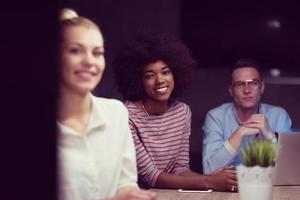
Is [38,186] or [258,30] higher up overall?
[258,30]

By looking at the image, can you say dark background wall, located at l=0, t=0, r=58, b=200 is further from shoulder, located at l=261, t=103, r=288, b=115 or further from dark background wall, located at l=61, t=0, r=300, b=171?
dark background wall, located at l=61, t=0, r=300, b=171

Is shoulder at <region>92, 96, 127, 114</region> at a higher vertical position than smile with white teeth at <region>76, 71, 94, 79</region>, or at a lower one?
lower

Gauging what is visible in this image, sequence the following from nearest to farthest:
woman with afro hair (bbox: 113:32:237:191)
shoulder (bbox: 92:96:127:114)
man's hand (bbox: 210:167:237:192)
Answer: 1. shoulder (bbox: 92:96:127:114)
2. man's hand (bbox: 210:167:237:192)
3. woman with afro hair (bbox: 113:32:237:191)

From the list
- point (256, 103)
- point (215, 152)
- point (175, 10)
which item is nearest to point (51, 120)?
point (215, 152)

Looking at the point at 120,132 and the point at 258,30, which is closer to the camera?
the point at 120,132

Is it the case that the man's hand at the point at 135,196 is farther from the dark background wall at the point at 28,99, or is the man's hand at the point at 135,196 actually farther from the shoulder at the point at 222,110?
the shoulder at the point at 222,110

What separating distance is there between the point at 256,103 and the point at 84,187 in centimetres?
180

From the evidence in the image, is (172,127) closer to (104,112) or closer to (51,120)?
(104,112)

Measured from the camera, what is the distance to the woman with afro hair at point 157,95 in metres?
2.87

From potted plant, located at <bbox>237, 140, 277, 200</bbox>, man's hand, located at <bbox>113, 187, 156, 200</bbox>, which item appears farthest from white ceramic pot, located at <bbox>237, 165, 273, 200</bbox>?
man's hand, located at <bbox>113, 187, 156, 200</bbox>

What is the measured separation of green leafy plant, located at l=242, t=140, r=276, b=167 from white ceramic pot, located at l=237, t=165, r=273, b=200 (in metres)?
0.02

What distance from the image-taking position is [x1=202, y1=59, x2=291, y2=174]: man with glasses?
10.0 feet

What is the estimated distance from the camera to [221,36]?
403 cm

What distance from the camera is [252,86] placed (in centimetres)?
339
